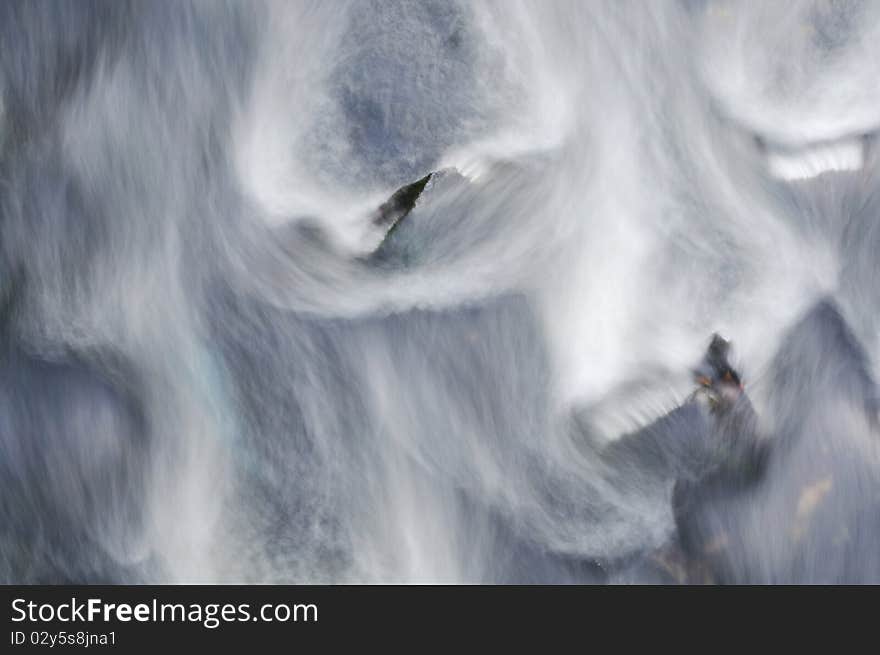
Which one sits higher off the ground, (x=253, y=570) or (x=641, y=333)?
(x=641, y=333)

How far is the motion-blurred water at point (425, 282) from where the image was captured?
Answer: 4469 millimetres

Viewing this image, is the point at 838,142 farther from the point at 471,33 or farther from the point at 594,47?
the point at 471,33

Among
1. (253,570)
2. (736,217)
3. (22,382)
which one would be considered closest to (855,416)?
(736,217)

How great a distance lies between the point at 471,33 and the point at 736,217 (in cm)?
134

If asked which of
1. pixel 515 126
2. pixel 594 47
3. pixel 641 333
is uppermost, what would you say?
pixel 594 47

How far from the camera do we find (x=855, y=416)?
4.59 metres

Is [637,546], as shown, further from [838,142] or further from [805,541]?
[838,142]

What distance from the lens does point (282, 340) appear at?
4.54m

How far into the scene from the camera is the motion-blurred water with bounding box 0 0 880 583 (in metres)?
4.47

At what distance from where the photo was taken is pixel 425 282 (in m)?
4.52
